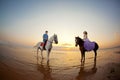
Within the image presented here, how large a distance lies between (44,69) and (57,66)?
0.25 metres

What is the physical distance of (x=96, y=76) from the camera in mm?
2947

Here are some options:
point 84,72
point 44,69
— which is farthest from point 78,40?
point 44,69

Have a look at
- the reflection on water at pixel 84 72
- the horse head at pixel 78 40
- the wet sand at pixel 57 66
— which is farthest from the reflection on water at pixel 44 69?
the horse head at pixel 78 40

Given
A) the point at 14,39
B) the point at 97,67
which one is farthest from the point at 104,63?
the point at 14,39

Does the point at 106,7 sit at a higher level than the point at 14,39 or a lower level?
higher

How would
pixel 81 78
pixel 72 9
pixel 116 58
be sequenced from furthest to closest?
pixel 116 58 < pixel 72 9 < pixel 81 78

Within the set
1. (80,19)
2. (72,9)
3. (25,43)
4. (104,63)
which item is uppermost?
(72,9)

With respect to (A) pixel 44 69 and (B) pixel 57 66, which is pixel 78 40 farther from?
(A) pixel 44 69

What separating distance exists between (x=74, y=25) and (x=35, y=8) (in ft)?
2.67

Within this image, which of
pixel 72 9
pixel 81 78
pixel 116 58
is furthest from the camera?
pixel 116 58

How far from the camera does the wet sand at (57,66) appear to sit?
2926 mm

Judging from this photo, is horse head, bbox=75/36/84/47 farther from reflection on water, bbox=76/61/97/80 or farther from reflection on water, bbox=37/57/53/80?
reflection on water, bbox=37/57/53/80

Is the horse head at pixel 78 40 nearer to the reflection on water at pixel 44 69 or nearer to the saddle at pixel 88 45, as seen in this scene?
the saddle at pixel 88 45

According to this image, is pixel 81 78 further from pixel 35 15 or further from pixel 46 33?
pixel 35 15
